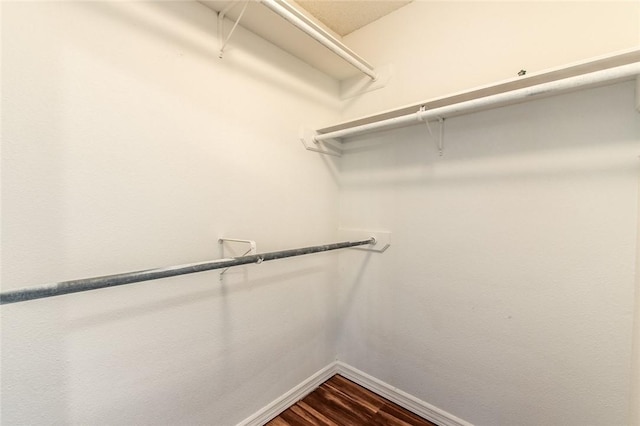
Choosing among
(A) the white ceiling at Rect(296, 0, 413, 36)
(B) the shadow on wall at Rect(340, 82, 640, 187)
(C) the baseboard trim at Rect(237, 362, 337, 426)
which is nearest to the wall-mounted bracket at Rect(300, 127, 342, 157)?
(B) the shadow on wall at Rect(340, 82, 640, 187)

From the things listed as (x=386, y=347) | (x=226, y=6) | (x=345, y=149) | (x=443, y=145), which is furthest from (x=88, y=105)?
(x=386, y=347)

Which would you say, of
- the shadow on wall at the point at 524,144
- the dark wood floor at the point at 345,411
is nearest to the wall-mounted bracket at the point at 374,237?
the shadow on wall at the point at 524,144

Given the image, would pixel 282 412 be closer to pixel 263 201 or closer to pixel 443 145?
pixel 263 201

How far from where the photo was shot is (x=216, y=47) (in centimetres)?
129

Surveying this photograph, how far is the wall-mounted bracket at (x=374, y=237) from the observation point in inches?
68.1

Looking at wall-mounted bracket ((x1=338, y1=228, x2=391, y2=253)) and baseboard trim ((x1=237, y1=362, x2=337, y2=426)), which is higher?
wall-mounted bracket ((x1=338, y1=228, x2=391, y2=253))

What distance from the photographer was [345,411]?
1598mm

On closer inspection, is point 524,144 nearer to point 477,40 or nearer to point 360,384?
point 477,40

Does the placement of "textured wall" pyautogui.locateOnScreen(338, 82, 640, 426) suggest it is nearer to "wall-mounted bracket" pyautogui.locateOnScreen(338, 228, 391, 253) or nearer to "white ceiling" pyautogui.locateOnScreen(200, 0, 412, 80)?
"wall-mounted bracket" pyautogui.locateOnScreen(338, 228, 391, 253)

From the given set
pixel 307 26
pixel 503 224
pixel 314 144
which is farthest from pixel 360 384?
pixel 307 26

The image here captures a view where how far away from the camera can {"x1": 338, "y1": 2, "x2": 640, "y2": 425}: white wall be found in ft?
3.53

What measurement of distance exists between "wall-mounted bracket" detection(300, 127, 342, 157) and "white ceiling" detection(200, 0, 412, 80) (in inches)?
18.3

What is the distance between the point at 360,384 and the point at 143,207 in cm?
179

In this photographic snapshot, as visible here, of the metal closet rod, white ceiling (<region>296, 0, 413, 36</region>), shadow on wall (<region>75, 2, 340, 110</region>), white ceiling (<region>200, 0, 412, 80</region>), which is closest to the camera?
the metal closet rod
